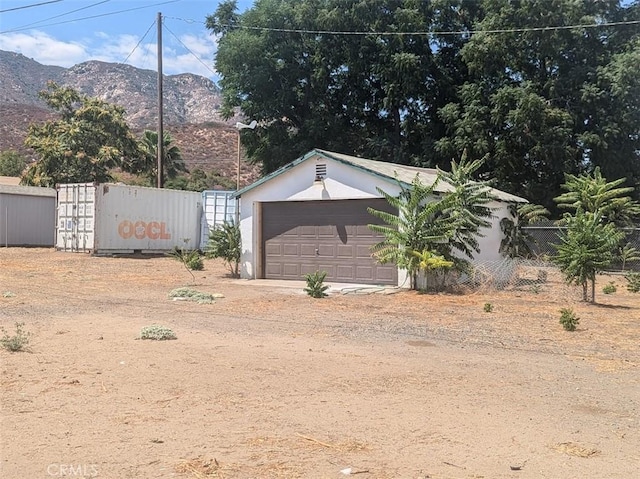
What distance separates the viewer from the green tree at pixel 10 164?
2229 inches

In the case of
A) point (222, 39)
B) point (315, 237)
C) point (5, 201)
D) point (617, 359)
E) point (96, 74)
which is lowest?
point (617, 359)

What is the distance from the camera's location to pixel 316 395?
6.03 m

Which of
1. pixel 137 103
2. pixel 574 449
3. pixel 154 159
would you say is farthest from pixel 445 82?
pixel 137 103

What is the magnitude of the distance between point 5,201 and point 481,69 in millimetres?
23064

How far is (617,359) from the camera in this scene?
819 centimetres

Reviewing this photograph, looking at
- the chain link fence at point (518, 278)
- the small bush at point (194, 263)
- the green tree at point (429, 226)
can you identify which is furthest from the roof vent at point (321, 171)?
the small bush at point (194, 263)

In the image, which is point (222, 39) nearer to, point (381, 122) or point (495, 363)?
point (381, 122)

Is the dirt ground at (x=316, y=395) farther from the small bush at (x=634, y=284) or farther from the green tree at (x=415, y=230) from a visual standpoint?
the small bush at (x=634, y=284)

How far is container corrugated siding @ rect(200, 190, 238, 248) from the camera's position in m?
28.7

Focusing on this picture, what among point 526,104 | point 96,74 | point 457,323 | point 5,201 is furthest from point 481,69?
point 96,74

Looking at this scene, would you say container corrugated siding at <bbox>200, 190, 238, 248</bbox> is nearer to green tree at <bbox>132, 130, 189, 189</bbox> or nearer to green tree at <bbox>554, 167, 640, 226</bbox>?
green tree at <bbox>132, 130, 189, 189</bbox>

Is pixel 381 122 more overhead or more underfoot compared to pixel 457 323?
Result: more overhead

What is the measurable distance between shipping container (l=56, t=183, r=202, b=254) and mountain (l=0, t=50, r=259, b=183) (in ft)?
134

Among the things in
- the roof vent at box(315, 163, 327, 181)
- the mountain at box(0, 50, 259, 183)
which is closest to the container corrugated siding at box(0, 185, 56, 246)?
the roof vent at box(315, 163, 327, 181)
